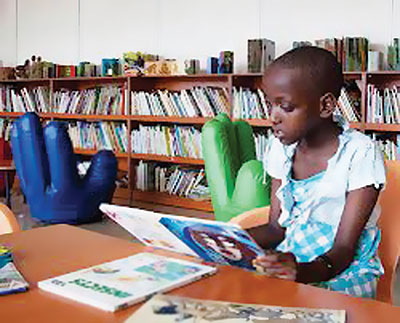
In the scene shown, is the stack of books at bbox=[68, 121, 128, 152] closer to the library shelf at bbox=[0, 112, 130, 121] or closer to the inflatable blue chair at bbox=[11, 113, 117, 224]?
the library shelf at bbox=[0, 112, 130, 121]

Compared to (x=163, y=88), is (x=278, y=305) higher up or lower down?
lower down

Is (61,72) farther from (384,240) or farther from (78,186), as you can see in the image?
(384,240)

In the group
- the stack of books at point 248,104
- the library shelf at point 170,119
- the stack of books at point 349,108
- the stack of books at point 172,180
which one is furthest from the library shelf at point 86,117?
the stack of books at point 349,108

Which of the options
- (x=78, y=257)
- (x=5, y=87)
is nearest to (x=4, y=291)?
(x=78, y=257)

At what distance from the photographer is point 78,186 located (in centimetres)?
479

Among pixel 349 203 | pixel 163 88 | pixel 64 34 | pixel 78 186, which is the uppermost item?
pixel 64 34

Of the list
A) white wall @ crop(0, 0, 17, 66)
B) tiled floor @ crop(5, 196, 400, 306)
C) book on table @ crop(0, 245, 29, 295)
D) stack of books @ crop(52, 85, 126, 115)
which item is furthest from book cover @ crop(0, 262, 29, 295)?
white wall @ crop(0, 0, 17, 66)

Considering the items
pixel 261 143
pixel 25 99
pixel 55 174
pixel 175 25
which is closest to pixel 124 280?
pixel 55 174

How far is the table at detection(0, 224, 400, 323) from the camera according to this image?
0.93 metres

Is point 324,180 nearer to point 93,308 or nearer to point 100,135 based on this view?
point 93,308

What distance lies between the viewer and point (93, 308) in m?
0.96

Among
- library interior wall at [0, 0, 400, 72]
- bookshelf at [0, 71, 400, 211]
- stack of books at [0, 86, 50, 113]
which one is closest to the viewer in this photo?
library interior wall at [0, 0, 400, 72]

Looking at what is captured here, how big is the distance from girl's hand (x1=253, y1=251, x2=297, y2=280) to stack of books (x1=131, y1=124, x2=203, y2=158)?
4.18 m

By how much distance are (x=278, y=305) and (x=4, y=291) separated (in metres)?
0.50
